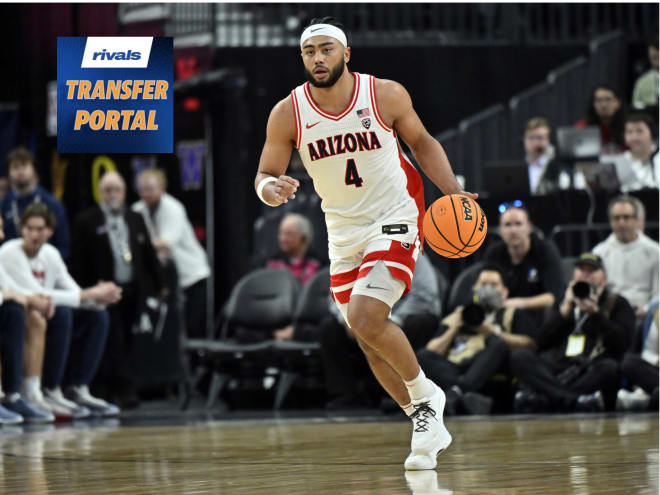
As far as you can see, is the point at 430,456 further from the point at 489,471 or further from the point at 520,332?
A: the point at 520,332

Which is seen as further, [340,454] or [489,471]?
[340,454]

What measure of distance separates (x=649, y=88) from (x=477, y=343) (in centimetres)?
491

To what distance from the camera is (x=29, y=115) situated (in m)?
15.1

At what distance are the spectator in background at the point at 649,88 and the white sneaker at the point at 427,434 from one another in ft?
25.5

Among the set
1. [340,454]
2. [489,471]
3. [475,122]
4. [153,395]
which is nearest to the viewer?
[489,471]

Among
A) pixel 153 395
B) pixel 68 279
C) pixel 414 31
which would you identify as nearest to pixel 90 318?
pixel 68 279

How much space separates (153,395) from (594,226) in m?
4.71

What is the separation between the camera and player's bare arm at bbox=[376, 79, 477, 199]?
611 centimetres

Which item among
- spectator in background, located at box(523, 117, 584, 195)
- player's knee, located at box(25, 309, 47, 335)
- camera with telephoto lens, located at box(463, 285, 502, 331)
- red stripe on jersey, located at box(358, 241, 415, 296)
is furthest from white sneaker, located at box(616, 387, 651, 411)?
player's knee, located at box(25, 309, 47, 335)

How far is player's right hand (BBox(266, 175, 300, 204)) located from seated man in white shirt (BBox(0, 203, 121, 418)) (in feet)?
15.4

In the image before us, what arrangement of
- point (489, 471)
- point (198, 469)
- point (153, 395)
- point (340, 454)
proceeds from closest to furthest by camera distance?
point (489, 471), point (198, 469), point (340, 454), point (153, 395)

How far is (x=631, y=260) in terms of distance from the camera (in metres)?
10.0

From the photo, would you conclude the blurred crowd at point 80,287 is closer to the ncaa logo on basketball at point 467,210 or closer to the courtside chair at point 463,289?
the courtside chair at point 463,289

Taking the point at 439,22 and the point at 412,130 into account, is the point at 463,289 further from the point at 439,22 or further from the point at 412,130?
the point at 439,22
